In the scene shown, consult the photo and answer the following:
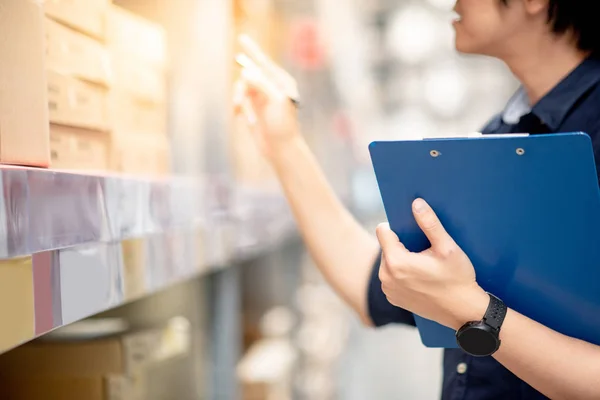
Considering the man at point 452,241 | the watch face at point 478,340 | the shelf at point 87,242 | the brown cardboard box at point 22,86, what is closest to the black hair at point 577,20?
the man at point 452,241

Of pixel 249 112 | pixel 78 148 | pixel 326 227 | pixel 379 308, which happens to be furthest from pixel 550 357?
pixel 249 112

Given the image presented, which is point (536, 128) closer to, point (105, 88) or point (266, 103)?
point (266, 103)

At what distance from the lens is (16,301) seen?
65 centimetres

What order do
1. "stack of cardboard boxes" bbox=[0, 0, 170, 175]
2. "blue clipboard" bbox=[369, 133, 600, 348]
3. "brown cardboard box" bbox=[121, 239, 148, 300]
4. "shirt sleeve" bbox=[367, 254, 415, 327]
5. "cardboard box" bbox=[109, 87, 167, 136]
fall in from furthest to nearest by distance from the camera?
"shirt sleeve" bbox=[367, 254, 415, 327] < "cardboard box" bbox=[109, 87, 167, 136] < "brown cardboard box" bbox=[121, 239, 148, 300] < "blue clipboard" bbox=[369, 133, 600, 348] < "stack of cardboard boxes" bbox=[0, 0, 170, 175]

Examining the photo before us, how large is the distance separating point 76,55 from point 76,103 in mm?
68

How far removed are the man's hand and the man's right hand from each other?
51cm

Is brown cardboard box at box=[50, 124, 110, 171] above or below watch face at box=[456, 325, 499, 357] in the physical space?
above

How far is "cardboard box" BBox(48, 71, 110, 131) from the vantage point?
86 centimetres

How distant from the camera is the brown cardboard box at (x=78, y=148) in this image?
86 centimetres

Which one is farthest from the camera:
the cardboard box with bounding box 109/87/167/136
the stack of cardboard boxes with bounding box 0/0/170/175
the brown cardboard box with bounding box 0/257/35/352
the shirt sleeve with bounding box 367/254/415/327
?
the shirt sleeve with bounding box 367/254/415/327

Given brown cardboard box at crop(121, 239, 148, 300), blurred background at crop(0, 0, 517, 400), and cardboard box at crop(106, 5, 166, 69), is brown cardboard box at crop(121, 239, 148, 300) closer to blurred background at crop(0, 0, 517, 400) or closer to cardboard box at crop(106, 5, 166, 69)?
blurred background at crop(0, 0, 517, 400)

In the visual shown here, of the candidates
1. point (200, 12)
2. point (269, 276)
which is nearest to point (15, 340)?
point (200, 12)

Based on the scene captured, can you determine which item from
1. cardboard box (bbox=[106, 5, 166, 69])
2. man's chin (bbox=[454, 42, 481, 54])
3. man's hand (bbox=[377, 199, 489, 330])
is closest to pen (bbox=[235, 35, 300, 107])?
cardboard box (bbox=[106, 5, 166, 69])

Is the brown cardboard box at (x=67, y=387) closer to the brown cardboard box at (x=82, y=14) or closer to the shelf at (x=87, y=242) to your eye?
the shelf at (x=87, y=242)
